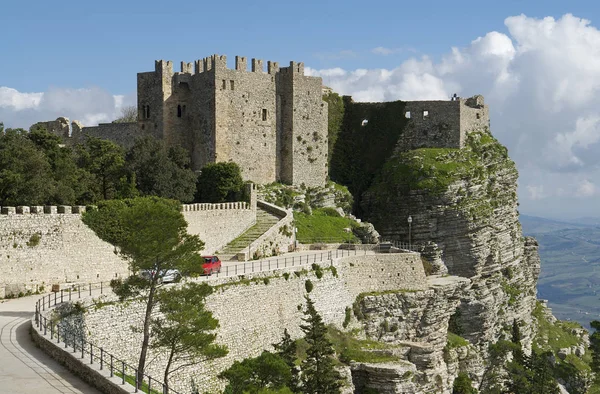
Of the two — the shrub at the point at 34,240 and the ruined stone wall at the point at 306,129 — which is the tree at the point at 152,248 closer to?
the shrub at the point at 34,240

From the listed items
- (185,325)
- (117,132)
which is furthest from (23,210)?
(117,132)

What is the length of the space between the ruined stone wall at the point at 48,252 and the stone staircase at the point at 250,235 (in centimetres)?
1005

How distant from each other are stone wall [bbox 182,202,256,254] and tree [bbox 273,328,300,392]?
9.26 metres

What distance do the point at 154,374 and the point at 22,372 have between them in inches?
397

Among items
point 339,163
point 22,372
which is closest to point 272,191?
point 339,163

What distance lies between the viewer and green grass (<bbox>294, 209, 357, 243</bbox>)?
5719cm

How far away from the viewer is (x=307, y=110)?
6394cm

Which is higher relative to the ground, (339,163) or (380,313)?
(339,163)

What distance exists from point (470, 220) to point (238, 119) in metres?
18.4

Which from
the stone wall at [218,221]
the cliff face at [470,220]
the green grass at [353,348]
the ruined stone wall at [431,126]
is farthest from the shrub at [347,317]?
the ruined stone wall at [431,126]

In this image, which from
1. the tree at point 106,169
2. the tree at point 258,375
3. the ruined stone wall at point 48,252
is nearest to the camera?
the tree at point 258,375

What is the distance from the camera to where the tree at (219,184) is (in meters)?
55.6

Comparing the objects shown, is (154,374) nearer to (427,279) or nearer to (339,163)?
(427,279)

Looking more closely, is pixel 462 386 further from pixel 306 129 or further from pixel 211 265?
pixel 306 129
